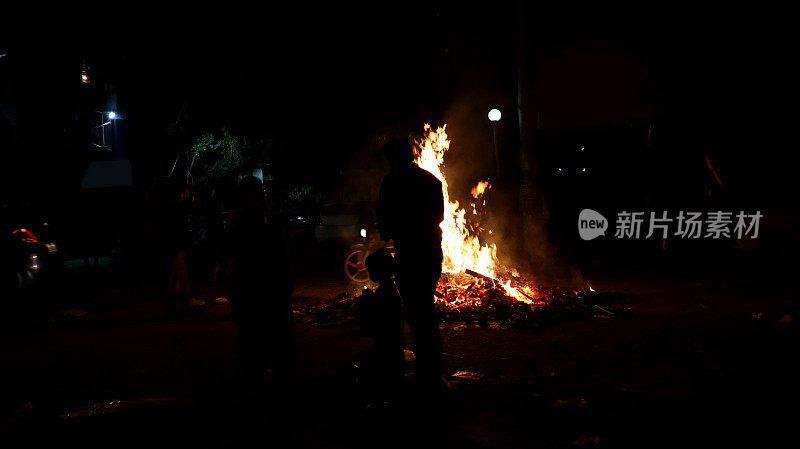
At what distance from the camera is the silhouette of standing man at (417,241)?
202 inches

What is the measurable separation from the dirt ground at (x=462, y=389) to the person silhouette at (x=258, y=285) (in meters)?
0.36

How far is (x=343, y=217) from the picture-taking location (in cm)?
2328

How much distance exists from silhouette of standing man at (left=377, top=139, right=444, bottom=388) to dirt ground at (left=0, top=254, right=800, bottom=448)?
1.39ft

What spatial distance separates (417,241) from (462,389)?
1.45 metres

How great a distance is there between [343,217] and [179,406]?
1827 cm

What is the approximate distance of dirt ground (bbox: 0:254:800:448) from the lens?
4.27m

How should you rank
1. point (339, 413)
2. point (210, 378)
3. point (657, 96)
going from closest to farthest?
point (339, 413) → point (210, 378) → point (657, 96)

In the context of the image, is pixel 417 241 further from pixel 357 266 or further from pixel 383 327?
pixel 357 266

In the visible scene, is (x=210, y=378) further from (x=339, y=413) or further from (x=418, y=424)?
(x=418, y=424)

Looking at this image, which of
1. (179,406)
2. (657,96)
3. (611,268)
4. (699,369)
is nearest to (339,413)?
(179,406)

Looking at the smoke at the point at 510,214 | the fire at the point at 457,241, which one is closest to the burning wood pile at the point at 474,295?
the fire at the point at 457,241

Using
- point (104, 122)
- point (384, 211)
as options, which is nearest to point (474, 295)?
point (384, 211)

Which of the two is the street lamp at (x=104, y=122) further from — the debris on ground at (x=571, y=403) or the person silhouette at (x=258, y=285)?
the debris on ground at (x=571, y=403)

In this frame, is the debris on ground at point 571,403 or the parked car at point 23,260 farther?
the parked car at point 23,260
